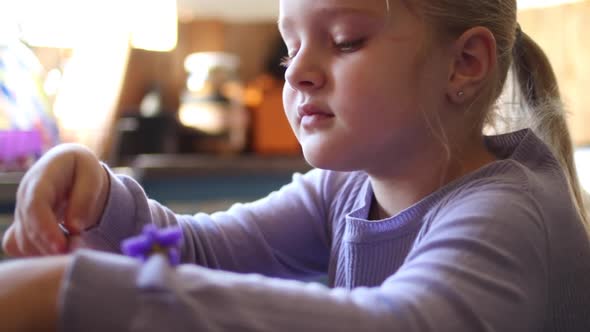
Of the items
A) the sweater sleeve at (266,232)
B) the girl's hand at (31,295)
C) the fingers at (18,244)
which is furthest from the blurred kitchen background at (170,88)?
the girl's hand at (31,295)

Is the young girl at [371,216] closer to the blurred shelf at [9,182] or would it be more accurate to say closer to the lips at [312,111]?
the lips at [312,111]

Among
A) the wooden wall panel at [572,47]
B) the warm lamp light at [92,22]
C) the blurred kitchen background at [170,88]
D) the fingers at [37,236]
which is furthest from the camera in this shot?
the wooden wall panel at [572,47]

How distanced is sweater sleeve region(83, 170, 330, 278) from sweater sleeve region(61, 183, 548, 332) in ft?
0.87

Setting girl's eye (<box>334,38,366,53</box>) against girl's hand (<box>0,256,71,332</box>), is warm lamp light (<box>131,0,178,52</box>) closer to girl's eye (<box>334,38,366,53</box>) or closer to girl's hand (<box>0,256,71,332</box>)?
girl's eye (<box>334,38,366,53</box>)

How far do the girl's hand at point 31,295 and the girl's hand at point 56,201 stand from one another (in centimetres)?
11

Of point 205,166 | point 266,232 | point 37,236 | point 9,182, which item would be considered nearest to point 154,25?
point 205,166

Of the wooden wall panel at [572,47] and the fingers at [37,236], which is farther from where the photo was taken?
the wooden wall panel at [572,47]

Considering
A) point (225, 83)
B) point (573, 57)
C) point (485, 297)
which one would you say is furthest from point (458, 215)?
point (225, 83)

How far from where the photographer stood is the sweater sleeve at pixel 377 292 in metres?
0.31

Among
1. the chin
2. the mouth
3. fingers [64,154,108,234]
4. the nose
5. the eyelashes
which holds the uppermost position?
the eyelashes

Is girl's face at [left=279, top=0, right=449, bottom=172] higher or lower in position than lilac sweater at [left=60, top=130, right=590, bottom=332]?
higher

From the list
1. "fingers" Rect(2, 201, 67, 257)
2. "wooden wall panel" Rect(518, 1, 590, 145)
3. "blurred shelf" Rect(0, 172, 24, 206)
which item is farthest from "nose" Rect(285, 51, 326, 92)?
"wooden wall panel" Rect(518, 1, 590, 145)

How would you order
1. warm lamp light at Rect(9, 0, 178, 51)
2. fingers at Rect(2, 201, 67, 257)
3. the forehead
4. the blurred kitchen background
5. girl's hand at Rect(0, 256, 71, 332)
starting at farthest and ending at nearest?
warm lamp light at Rect(9, 0, 178, 51)
the blurred kitchen background
the forehead
fingers at Rect(2, 201, 67, 257)
girl's hand at Rect(0, 256, 71, 332)

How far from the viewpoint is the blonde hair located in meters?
0.60
